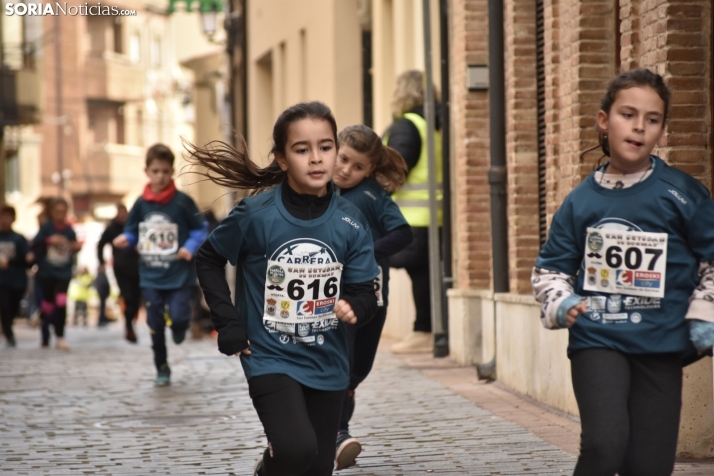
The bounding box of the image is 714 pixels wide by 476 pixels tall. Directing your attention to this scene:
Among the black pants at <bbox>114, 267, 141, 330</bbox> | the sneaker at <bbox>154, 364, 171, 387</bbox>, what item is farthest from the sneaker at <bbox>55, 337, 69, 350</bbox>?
the sneaker at <bbox>154, 364, 171, 387</bbox>

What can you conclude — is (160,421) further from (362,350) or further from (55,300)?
(55,300)

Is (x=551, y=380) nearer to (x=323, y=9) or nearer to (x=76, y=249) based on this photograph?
(x=76, y=249)

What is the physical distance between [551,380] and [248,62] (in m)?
21.9

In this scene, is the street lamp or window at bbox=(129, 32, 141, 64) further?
window at bbox=(129, 32, 141, 64)

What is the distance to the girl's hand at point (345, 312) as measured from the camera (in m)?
4.57

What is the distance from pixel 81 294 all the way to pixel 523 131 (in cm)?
2050

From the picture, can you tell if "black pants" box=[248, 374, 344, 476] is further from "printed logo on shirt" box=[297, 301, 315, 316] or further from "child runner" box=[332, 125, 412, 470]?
"child runner" box=[332, 125, 412, 470]

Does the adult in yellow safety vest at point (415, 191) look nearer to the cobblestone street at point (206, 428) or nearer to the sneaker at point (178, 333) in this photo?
the cobblestone street at point (206, 428)

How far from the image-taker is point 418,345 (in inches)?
484

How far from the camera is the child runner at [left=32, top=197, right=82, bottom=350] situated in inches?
656

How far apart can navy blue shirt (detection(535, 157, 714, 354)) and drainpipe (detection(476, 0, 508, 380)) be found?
17.6 feet

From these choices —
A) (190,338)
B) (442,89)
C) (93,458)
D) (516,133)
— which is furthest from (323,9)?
(93,458)

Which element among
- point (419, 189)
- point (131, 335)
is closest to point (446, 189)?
point (419, 189)

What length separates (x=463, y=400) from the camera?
8.91 meters
